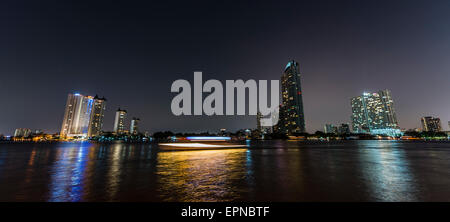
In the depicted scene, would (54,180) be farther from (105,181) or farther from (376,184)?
(376,184)

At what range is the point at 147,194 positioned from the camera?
7090 mm
